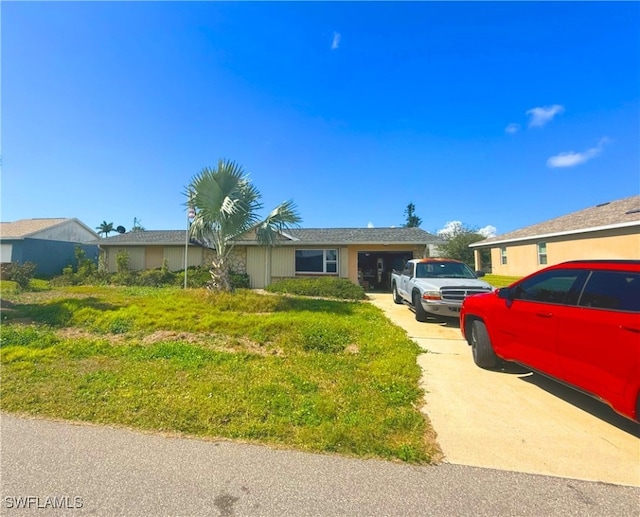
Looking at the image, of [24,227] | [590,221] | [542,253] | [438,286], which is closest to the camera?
[438,286]

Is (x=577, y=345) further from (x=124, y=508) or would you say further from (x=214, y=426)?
(x=124, y=508)

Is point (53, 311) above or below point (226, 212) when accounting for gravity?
below

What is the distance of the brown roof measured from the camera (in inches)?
852

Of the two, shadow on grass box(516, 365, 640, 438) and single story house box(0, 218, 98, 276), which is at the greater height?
single story house box(0, 218, 98, 276)

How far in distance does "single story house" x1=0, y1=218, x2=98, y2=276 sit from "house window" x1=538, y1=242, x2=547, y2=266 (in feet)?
89.5

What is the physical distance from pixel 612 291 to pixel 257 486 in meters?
3.92

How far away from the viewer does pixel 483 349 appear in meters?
5.23

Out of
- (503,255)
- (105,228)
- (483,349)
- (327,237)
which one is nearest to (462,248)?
(503,255)

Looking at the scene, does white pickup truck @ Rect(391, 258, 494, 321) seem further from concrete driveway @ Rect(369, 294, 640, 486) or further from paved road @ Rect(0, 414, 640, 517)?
paved road @ Rect(0, 414, 640, 517)

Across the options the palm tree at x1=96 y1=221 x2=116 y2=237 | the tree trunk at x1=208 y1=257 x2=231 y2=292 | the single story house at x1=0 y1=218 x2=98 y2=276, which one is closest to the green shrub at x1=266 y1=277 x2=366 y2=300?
the tree trunk at x1=208 y1=257 x2=231 y2=292

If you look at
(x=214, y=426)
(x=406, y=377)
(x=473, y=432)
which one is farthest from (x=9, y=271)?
(x=473, y=432)

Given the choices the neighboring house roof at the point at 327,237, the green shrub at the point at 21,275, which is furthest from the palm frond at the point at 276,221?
the green shrub at the point at 21,275

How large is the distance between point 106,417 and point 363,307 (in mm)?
8239

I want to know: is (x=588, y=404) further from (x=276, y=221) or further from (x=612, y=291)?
(x=276, y=221)
